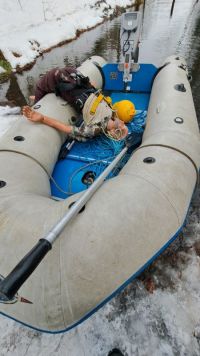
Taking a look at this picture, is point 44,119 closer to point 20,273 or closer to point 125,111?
point 125,111

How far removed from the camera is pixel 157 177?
179 centimetres

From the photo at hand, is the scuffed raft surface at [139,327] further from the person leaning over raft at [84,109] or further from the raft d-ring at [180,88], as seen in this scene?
the raft d-ring at [180,88]

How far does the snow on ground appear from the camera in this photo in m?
8.58

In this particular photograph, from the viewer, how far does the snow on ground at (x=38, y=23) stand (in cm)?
858

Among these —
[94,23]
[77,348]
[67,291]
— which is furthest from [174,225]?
[94,23]

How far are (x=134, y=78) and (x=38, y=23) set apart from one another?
9.90 m

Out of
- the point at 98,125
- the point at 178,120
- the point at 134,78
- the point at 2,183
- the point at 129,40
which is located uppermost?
the point at 129,40

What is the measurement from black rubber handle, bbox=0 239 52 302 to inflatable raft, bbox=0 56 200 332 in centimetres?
28

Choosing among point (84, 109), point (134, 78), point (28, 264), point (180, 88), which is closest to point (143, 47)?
point (134, 78)

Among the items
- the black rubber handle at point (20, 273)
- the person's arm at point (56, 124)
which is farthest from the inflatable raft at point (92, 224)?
the person's arm at point (56, 124)

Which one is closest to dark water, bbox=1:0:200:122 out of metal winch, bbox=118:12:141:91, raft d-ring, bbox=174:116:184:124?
metal winch, bbox=118:12:141:91

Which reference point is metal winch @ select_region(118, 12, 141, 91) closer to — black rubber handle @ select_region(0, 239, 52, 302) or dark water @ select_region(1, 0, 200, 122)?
dark water @ select_region(1, 0, 200, 122)

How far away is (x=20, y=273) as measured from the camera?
0.99 metres

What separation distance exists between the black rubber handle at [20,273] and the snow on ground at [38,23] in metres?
8.44
